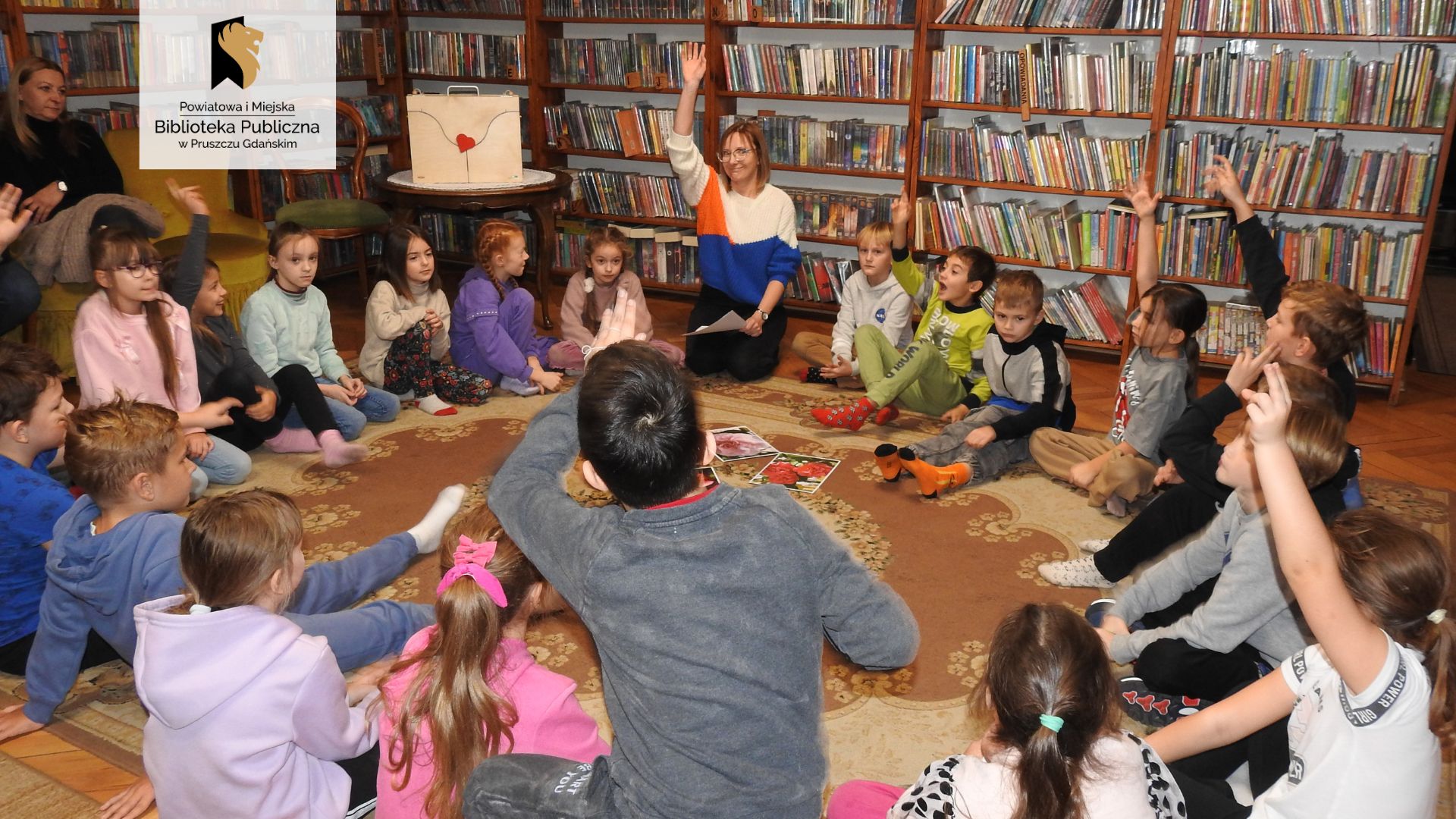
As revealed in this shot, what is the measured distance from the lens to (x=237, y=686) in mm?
1555

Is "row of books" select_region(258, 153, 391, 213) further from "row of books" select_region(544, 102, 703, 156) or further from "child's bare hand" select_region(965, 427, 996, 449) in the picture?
"child's bare hand" select_region(965, 427, 996, 449)

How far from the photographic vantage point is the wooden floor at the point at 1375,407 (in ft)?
11.4

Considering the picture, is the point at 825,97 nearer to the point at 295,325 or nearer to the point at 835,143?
the point at 835,143

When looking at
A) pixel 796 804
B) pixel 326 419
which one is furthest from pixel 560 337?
pixel 796 804

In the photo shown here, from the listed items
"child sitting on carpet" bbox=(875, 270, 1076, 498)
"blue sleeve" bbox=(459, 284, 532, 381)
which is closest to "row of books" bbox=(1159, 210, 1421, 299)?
"child sitting on carpet" bbox=(875, 270, 1076, 498)

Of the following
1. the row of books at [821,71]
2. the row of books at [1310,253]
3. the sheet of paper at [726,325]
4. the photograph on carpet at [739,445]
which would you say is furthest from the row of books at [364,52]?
the row of books at [1310,253]

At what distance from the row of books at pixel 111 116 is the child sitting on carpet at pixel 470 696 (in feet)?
12.6

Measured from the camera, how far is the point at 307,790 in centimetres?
164

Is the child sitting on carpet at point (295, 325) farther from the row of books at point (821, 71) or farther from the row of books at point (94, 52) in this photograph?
the row of books at point (821, 71)

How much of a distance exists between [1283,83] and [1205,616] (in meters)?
2.84

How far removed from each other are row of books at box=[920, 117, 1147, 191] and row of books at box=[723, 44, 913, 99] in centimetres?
25

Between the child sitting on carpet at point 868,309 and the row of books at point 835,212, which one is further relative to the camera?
the row of books at point 835,212

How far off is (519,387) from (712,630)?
294 cm

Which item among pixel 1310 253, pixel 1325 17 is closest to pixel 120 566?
pixel 1310 253
